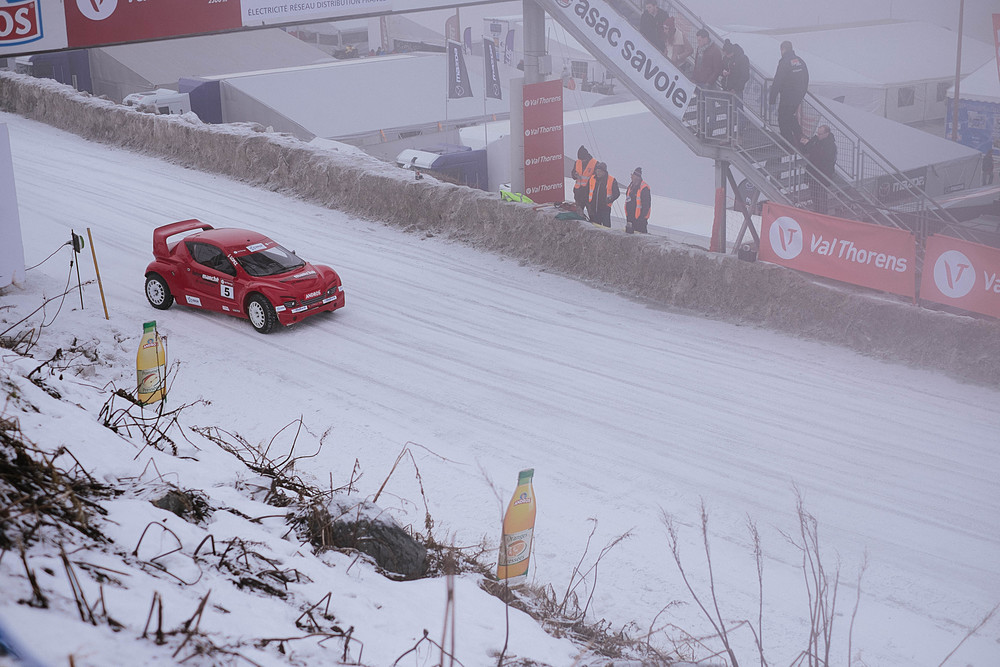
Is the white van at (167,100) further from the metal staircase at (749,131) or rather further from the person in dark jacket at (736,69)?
the person in dark jacket at (736,69)

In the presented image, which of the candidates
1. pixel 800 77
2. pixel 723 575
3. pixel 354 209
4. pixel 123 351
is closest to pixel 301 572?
pixel 723 575

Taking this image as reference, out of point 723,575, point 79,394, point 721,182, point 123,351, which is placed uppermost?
point 721,182

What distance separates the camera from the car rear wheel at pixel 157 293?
14.2 metres

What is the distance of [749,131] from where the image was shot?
16312 millimetres

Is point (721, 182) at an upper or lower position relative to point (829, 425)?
upper

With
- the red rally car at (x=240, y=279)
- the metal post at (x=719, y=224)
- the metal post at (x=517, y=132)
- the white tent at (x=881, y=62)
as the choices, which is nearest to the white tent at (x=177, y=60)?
the metal post at (x=517, y=132)

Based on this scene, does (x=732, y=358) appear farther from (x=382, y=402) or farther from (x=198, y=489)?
(x=198, y=489)

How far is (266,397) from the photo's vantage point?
11539 millimetres

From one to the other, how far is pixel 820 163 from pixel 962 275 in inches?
169

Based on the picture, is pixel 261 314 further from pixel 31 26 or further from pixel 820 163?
pixel 820 163

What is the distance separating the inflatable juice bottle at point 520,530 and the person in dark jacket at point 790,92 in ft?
36.5

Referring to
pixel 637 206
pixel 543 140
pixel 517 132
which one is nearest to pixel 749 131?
pixel 637 206

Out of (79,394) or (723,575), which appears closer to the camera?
(79,394)

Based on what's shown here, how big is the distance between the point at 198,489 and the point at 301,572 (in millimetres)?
1199
